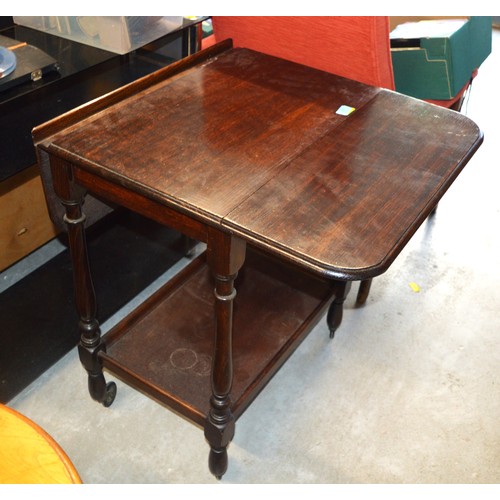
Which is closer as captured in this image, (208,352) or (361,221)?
(361,221)

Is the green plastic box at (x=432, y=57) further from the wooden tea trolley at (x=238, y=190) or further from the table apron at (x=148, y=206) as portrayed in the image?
the table apron at (x=148, y=206)

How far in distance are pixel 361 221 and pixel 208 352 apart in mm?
645

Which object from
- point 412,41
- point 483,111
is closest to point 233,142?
point 412,41

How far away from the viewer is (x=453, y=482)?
5.29ft

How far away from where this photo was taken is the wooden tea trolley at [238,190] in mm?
1148

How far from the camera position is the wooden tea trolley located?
45.2 inches

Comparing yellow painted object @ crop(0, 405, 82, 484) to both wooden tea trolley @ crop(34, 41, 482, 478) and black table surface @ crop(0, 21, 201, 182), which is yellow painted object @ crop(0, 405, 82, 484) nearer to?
wooden tea trolley @ crop(34, 41, 482, 478)

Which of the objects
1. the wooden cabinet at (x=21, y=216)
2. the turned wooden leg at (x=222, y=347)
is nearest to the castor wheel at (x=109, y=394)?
the turned wooden leg at (x=222, y=347)

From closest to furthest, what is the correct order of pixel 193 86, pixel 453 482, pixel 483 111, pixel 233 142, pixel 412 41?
pixel 233 142 → pixel 193 86 → pixel 453 482 → pixel 412 41 → pixel 483 111

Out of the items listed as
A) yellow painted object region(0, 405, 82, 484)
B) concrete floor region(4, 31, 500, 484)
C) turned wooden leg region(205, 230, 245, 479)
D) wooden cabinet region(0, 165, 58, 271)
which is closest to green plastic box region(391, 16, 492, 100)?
concrete floor region(4, 31, 500, 484)

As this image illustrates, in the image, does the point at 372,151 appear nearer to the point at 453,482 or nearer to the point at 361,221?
the point at 361,221

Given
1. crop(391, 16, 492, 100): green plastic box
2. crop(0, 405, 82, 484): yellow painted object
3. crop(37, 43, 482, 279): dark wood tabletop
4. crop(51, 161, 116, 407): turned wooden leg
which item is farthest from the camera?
crop(391, 16, 492, 100): green plastic box

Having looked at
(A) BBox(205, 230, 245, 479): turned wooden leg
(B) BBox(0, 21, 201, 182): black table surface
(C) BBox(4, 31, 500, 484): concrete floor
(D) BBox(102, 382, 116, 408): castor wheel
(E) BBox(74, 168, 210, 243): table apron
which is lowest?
(C) BBox(4, 31, 500, 484): concrete floor

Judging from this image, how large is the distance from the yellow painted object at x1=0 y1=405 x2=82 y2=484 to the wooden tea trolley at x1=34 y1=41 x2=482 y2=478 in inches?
14.9
